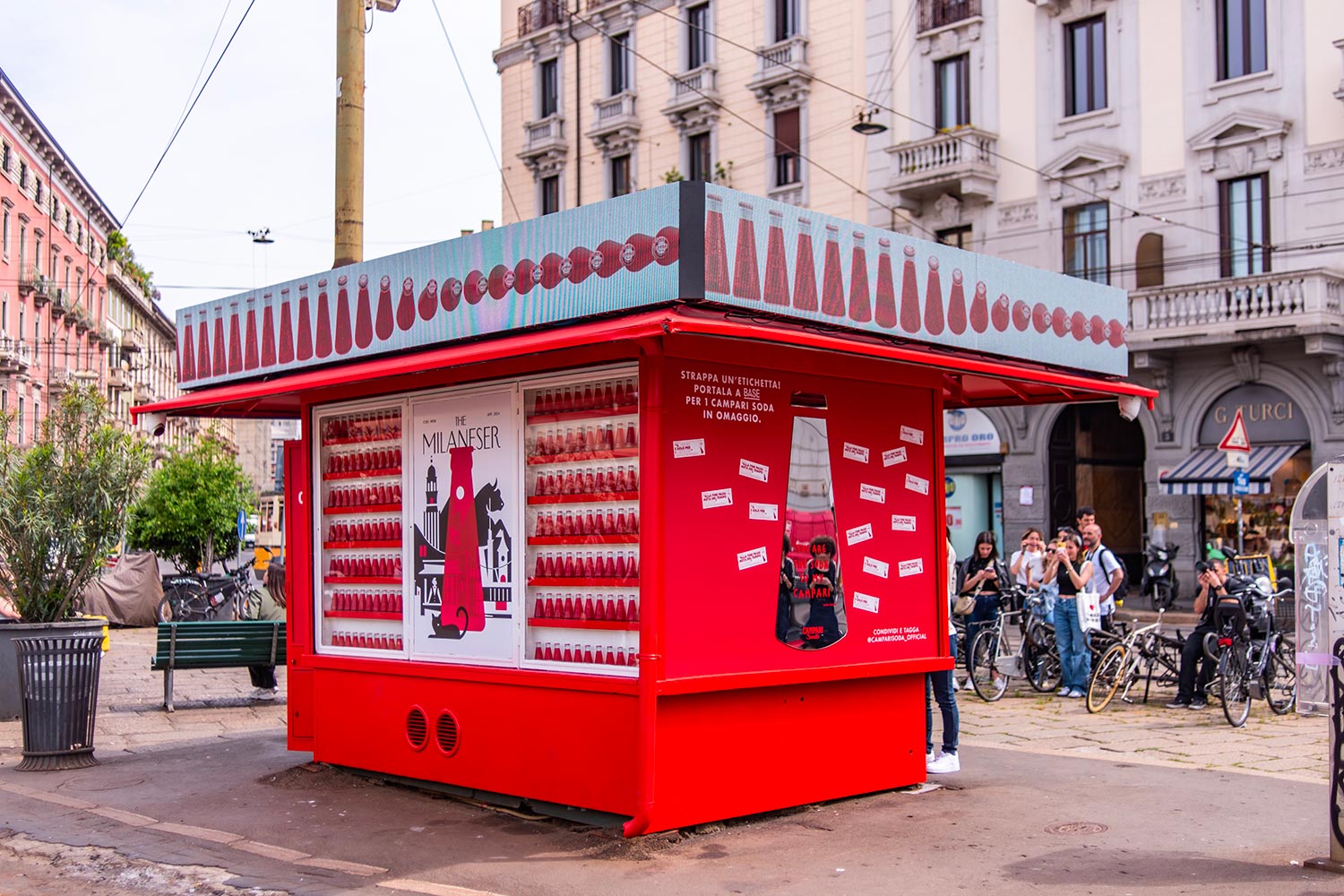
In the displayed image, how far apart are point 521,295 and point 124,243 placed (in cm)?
6215

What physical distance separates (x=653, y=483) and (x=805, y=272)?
1381mm

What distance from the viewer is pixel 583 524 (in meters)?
7.99

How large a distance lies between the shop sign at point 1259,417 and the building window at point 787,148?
11.2m

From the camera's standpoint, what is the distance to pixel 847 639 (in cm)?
838

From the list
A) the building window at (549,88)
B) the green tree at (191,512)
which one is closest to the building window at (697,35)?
the building window at (549,88)

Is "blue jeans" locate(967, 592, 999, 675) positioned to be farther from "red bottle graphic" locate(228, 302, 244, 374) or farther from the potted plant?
the potted plant

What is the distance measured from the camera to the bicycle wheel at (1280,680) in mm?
12500

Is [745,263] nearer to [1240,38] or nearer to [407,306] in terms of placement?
[407,306]

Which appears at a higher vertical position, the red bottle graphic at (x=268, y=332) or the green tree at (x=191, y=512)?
the red bottle graphic at (x=268, y=332)

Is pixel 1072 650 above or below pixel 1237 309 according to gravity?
below

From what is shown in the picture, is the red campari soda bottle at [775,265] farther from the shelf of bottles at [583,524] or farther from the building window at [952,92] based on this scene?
the building window at [952,92]

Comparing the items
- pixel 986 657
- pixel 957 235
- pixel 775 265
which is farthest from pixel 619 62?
pixel 775 265

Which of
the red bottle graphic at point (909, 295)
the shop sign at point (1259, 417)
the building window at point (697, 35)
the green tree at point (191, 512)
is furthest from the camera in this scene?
the building window at point (697, 35)

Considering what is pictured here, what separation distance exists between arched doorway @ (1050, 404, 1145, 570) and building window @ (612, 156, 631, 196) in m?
13.2
